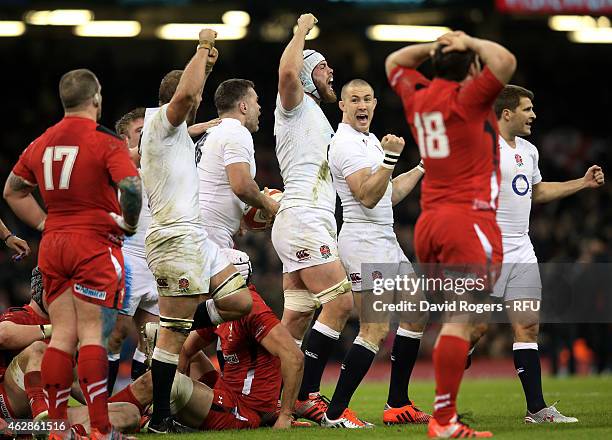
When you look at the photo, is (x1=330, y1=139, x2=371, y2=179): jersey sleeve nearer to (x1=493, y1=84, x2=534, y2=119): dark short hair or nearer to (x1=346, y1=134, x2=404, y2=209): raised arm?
(x1=346, y1=134, x2=404, y2=209): raised arm

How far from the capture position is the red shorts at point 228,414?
Answer: 8.09 metres

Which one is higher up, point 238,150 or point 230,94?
point 230,94

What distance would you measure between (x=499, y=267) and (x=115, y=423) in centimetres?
292

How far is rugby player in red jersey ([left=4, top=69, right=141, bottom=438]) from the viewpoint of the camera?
22.1 feet

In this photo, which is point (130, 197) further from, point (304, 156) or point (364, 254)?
point (364, 254)

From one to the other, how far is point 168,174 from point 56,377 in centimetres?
181

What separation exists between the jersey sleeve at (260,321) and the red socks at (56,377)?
1793 millimetres

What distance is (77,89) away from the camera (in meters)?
6.91

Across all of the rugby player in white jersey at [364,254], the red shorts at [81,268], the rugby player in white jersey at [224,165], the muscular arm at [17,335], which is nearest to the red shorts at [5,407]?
the muscular arm at [17,335]

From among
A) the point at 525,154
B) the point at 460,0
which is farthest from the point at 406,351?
the point at 460,0

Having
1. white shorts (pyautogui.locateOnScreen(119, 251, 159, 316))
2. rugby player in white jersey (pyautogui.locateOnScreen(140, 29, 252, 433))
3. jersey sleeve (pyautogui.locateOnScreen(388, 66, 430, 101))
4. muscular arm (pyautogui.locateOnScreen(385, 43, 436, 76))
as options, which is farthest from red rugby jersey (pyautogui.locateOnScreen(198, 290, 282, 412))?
muscular arm (pyautogui.locateOnScreen(385, 43, 436, 76))

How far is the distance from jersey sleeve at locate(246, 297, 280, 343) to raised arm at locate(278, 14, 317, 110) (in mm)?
1692

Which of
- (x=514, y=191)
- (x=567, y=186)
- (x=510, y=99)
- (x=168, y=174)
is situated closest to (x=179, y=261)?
(x=168, y=174)

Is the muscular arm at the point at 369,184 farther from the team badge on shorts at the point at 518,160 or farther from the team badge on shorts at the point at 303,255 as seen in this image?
the team badge on shorts at the point at 518,160
